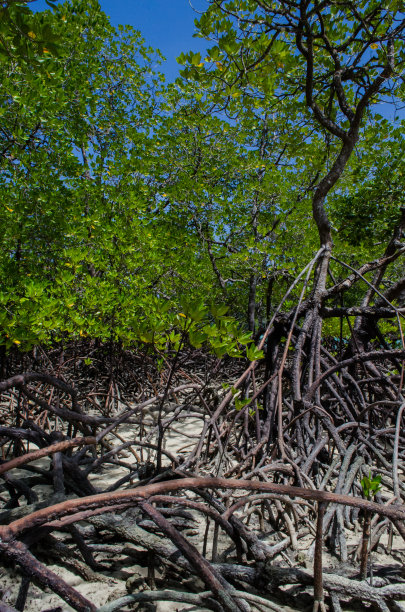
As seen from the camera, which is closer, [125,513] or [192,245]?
[125,513]

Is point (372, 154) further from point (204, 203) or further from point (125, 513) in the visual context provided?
point (125, 513)

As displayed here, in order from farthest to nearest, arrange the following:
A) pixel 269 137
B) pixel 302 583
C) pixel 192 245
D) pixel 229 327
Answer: pixel 269 137 < pixel 192 245 < pixel 229 327 < pixel 302 583

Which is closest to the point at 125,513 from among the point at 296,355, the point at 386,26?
the point at 296,355

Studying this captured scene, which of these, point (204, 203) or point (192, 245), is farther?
point (204, 203)

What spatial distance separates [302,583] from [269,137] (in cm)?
942

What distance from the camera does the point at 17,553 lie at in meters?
0.69

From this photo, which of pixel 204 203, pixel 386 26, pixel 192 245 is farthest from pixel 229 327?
pixel 204 203

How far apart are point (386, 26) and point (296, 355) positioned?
8.85 feet

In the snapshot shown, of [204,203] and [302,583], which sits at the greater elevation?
[204,203]

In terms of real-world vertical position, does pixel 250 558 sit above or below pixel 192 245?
below

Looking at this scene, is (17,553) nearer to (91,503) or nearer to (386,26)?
(91,503)

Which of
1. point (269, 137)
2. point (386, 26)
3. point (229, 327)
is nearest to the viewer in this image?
point (229, 327)

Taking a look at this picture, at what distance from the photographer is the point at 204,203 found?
22.5 ft

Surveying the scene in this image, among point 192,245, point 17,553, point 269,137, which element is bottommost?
point 17,553
